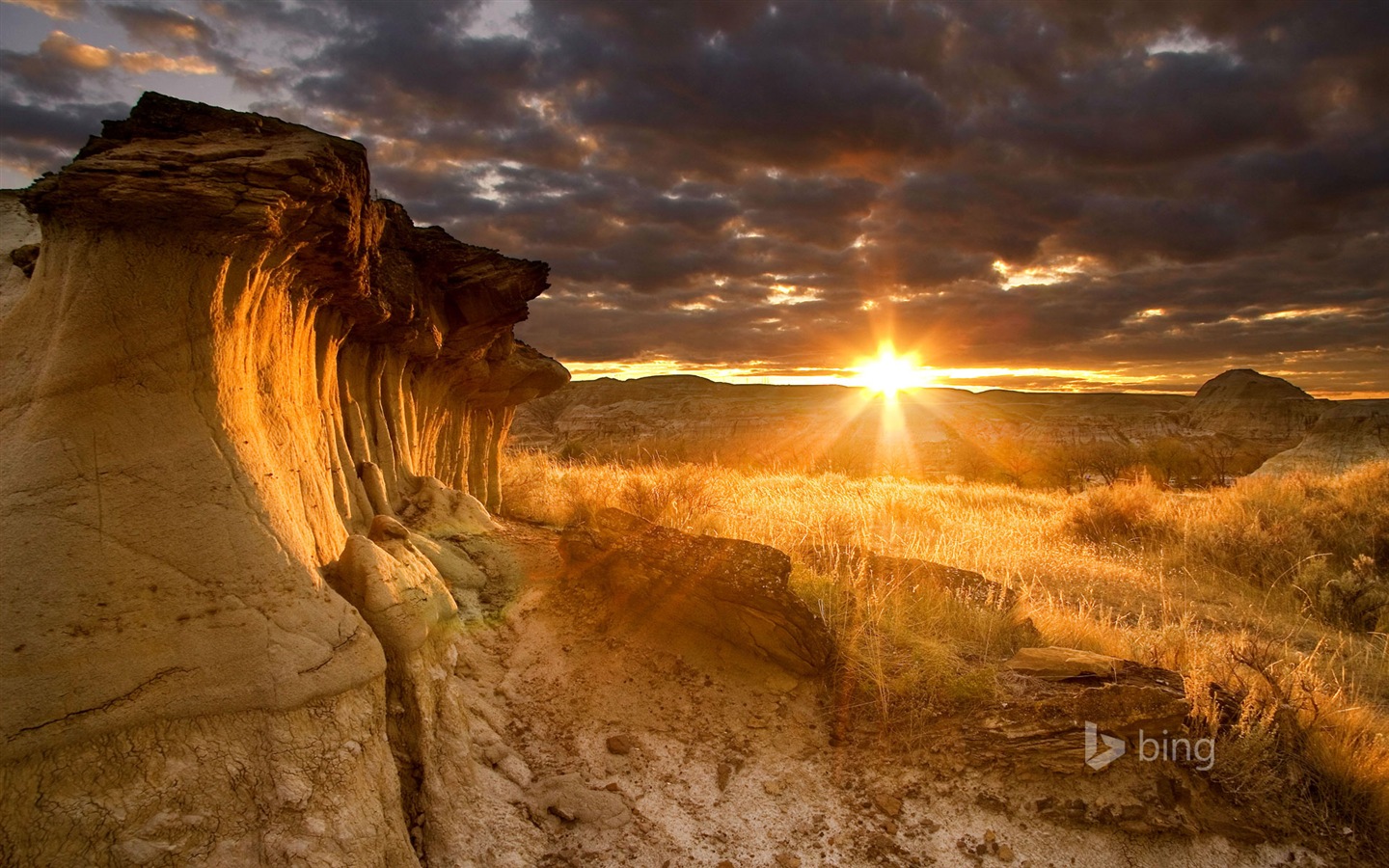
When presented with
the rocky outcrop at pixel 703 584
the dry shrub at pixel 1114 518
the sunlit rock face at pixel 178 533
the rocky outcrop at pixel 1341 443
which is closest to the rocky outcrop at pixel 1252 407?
the rocky outcrop at pixel 1341 443

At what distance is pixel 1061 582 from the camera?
9.38 m

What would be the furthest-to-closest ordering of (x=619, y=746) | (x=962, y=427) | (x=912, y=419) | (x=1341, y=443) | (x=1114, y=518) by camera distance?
(x=912, y=419) < (x=962, y=427) < (x=1341, y=443) < (x=1114, y=518) < (x=619, y=746)

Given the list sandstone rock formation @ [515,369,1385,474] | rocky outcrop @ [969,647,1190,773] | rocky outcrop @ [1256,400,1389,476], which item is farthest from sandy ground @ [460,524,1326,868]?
sandstone rock formation @ [515,369,1385,474]

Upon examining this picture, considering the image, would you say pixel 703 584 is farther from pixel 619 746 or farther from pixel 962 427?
pixel 962 427

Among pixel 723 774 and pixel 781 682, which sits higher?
pixel 781 682

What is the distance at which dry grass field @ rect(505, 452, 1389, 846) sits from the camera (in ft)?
14.0

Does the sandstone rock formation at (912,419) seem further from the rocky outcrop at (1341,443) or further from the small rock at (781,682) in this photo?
the small rock at (781,682)

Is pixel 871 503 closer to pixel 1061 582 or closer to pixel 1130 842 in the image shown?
pixel 1061 582

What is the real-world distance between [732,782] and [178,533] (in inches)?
→ 130

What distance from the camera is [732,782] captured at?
14.3 ft

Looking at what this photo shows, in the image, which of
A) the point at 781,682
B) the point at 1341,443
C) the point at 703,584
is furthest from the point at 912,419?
the point at 781,682

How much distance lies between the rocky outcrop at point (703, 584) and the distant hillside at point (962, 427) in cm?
2140

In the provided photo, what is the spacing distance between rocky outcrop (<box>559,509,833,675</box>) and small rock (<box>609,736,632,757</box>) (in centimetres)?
115

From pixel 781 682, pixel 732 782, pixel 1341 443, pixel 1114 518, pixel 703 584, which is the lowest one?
pixel 732 782
